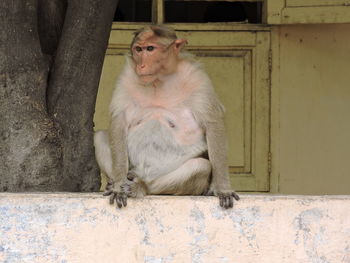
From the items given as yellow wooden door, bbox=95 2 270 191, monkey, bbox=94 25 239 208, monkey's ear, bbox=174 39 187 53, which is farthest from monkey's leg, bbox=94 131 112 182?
yellow wooden door, bbox=95 2 270 191

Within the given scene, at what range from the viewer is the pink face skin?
5336 mm

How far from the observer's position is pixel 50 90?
17.3ft

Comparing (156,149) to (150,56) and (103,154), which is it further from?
(150,56)

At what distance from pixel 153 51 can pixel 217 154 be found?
683 millimetres

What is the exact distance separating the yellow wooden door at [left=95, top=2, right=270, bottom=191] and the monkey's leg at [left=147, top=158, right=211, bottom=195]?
1.93 meters

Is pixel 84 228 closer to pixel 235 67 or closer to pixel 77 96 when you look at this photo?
pixel 77 96

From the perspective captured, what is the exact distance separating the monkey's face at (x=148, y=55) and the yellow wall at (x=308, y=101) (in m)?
2.03

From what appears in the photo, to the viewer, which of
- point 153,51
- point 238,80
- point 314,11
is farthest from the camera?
point 238,80

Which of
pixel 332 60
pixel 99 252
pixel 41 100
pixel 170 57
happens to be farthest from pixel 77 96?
pixel 332 60

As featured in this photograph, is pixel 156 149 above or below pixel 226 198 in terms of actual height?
above

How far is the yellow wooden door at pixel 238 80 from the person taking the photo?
23.6 ft

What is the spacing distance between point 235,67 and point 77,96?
226cm

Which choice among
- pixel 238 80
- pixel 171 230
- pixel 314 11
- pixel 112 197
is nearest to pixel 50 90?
pixel 112 197

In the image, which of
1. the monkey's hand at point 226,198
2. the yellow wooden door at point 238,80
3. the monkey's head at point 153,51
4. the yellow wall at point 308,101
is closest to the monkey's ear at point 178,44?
the monkey's head at point 153,51
